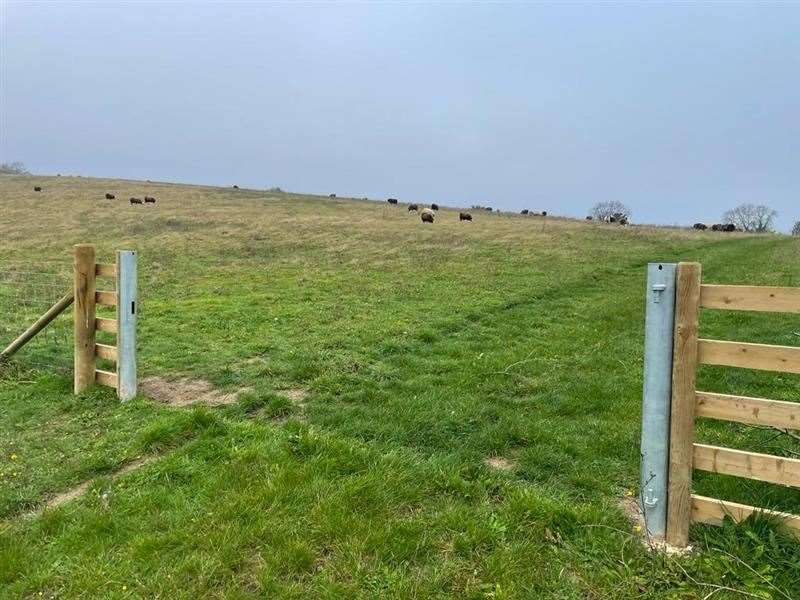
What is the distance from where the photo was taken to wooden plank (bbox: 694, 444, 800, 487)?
322cm

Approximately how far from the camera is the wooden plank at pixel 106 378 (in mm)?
6457

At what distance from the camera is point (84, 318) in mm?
6629

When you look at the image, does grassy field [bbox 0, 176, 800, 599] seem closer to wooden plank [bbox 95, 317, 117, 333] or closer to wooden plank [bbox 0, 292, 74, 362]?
wooden plank [bbox 0, 292, 74, 362]

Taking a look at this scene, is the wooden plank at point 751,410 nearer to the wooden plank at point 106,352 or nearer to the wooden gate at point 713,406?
the wooden gate at point 713,406

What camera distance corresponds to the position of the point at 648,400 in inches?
140

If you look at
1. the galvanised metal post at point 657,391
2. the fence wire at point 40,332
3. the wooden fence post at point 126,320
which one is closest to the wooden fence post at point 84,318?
the wooden fence post at point 126,320

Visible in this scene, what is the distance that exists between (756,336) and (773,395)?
341 cm

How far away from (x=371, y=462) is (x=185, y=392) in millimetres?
3208

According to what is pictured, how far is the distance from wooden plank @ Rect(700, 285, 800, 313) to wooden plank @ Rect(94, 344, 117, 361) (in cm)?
583

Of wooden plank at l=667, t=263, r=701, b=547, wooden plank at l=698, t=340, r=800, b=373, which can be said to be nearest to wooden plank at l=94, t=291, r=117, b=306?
wooden plank at l=667, t=263, r=701, b=547

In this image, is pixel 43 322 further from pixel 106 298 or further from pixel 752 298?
pixel 752 298

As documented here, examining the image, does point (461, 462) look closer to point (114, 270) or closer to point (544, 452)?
point (544, 452)

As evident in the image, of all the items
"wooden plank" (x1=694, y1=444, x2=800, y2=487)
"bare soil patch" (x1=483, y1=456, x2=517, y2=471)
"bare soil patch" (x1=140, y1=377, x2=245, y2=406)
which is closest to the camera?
"wooden plank" (x1=694, y1=444, x2=800, y2=487)

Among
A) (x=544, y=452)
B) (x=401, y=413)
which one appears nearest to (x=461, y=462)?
(x=544, y=452)
